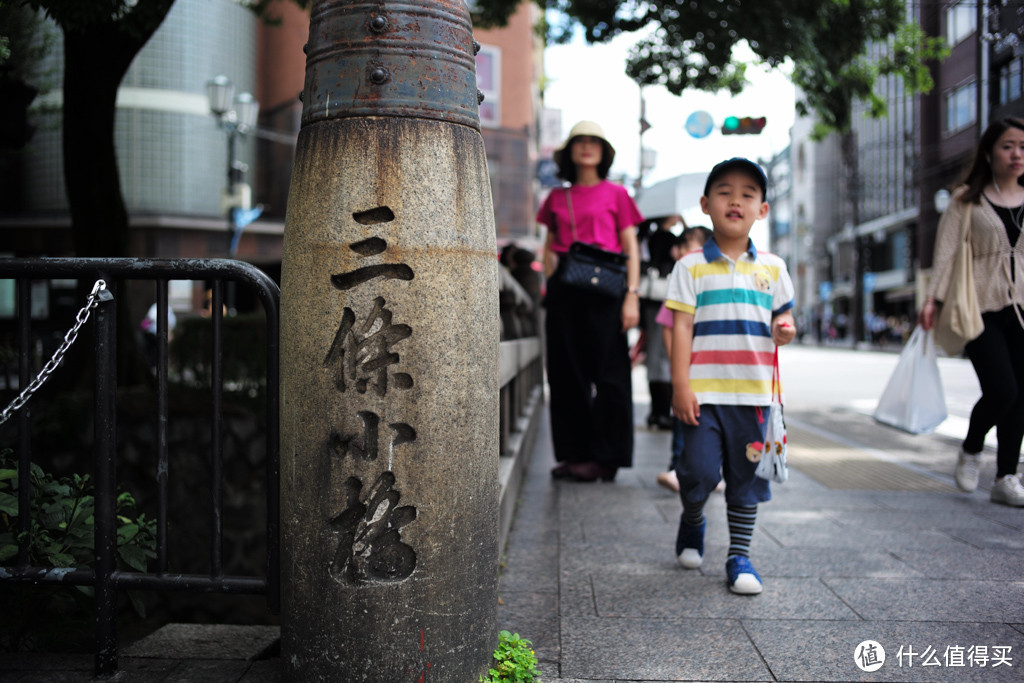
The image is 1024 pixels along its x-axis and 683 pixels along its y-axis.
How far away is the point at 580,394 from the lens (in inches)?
200

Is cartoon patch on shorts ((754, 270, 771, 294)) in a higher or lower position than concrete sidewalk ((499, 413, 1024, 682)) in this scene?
higher

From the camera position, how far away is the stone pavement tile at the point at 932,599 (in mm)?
2836

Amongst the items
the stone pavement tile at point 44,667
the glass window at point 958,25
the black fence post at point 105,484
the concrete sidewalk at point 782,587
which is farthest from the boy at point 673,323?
the glass window at point 958,25

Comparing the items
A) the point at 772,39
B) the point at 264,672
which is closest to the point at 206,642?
the point at 264,672

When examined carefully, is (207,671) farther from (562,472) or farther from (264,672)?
(562,472)

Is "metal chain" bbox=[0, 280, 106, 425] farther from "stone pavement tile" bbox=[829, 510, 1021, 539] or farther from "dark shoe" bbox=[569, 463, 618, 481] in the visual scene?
"stone pavement tile" bbox=[829, 510, 1021, 539]

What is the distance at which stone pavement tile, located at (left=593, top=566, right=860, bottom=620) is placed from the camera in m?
2.90

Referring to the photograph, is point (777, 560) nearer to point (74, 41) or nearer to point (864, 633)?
point (864, 633)

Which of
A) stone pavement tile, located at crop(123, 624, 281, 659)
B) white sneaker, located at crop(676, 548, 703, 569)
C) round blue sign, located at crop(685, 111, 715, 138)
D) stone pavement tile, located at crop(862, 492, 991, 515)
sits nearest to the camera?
stone pavement tile, located at crop(123, 624, 281, 659)

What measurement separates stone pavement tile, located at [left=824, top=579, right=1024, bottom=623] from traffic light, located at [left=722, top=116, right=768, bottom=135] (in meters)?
6.25

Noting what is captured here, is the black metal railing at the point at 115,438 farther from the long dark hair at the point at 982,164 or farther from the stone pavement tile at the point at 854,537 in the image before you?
the long dark hair at the point at 982,164

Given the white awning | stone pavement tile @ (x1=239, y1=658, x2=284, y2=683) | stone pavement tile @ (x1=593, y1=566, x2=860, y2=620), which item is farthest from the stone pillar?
the white awning

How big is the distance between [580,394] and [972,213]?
2.41m

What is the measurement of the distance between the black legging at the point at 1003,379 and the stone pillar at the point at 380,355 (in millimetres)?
3486
